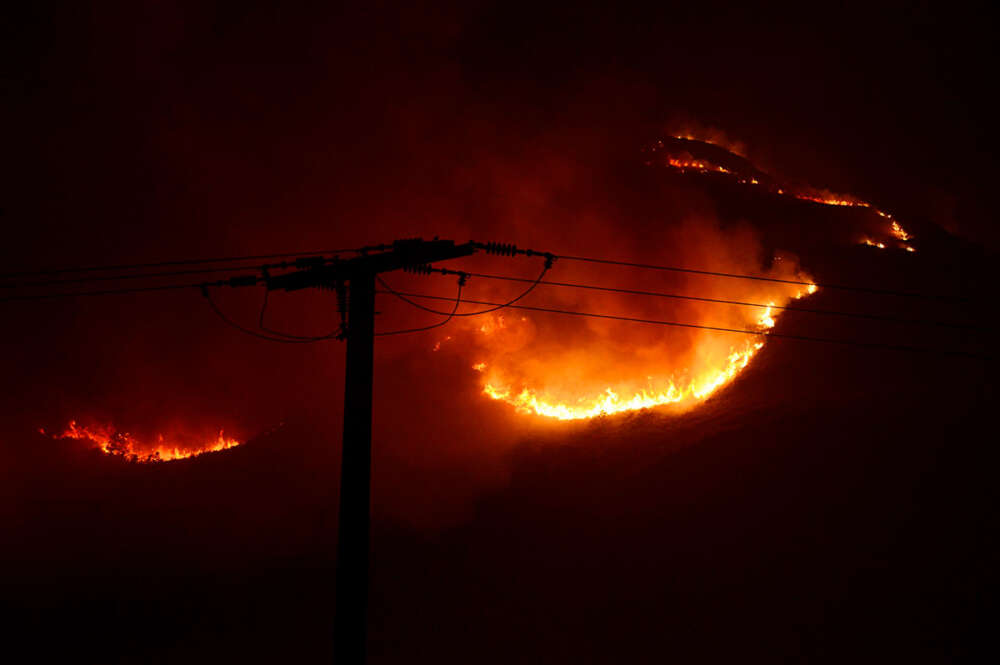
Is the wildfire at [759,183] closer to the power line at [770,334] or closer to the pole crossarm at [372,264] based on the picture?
the power line at [770,334]

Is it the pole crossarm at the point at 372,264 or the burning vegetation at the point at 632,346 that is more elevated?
the burning vegetation at the point at 632,346

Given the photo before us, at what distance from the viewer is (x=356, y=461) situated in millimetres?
11641

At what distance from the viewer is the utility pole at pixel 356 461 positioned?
11359 millimetres

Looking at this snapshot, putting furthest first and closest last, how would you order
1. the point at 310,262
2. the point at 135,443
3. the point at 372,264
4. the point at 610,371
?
the point at 135,443, the point at 610,371, the point at 310,262, the point at 372,264

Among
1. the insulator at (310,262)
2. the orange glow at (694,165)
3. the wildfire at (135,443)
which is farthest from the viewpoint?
the orange glow at (694,165)

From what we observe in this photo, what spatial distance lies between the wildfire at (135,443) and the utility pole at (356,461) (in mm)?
23349

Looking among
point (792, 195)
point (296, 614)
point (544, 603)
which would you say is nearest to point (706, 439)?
point (544, 603)

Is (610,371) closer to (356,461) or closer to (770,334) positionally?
(770,334)

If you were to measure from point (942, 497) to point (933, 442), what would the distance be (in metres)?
2.65

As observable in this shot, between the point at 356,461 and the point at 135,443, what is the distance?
27806 mm

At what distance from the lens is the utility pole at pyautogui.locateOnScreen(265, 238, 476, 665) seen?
1136cm

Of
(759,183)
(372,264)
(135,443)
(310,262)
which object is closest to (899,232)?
(759,183)

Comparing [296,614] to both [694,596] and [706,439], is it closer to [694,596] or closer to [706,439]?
[694,596]

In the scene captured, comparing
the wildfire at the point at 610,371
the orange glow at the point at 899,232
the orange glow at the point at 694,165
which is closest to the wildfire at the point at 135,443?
the wildfire at the point at 610,371
